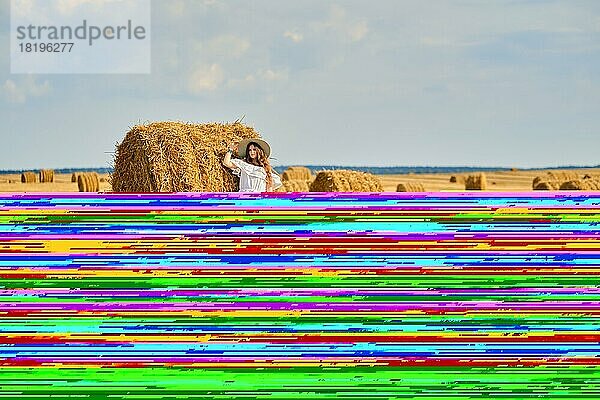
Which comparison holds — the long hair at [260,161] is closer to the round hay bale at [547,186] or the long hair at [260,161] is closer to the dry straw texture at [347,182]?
the dry straw texture at [347,182]

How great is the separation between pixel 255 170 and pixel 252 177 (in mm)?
63

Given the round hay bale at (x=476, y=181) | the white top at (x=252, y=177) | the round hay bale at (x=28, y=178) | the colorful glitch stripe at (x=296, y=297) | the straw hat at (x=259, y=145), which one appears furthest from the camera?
the round hay bale at (x=28, y=178)

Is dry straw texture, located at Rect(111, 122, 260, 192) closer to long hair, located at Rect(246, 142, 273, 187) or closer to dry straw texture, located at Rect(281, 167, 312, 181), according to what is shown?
long hair, located at Rect(246, 142, 273, 187)

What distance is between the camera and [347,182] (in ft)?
43.2

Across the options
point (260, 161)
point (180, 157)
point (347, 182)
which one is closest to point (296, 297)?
point (260, 161)

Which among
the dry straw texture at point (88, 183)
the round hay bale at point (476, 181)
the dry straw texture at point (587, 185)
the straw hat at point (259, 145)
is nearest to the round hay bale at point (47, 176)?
the dry straw texture at point (88, 183)

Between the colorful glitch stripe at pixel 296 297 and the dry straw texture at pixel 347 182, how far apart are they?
28.4ft

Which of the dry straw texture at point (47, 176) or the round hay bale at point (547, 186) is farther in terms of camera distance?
the dry straw texture at point (47, 176)

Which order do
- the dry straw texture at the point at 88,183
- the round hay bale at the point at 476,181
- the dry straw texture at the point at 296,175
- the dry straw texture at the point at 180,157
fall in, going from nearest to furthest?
the dry straw texture at the point at 180,157 → the dry straw texture at the point at 88,183 → the dry straw texture at the point at 296,175 → the round hay bale at the point at 476,181

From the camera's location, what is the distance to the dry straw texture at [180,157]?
31.6 ft

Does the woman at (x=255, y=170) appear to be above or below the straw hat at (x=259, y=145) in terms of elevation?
below

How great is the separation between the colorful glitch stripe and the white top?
2106 mm

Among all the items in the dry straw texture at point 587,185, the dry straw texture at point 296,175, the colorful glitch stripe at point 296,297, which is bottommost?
the colorful glitch stripe at point 296,297

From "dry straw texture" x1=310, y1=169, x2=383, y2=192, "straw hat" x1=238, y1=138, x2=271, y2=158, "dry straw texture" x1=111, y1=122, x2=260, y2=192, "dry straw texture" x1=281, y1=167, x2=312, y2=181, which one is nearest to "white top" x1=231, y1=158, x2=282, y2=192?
"straw hat" x1=238, y1=138, x2=271, y2=158
